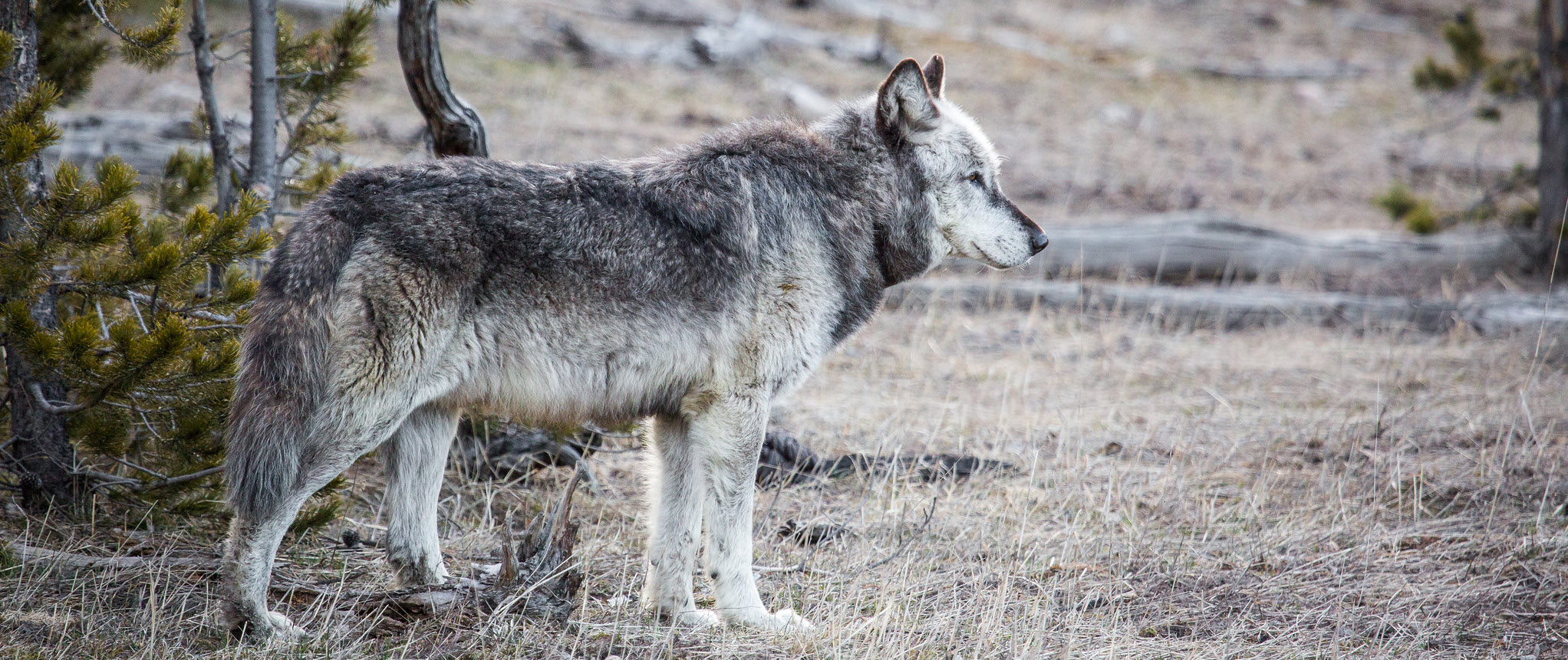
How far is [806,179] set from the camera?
430 centimetres

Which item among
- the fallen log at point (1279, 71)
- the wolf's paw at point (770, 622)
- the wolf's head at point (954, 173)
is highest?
the fallen log at point (1279, 71)

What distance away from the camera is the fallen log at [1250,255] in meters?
10.7

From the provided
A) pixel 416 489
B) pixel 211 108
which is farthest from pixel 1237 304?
pixel 211 108

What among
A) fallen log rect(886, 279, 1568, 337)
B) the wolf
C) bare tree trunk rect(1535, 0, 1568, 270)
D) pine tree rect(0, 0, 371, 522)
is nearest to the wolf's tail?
the wolf

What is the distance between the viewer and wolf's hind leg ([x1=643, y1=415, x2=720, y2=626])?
4.20 m

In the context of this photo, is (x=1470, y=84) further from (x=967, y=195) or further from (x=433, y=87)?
(x=433, y=87)

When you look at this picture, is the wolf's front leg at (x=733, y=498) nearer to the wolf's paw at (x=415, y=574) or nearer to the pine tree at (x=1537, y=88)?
the wolf's paw at (x=415, y=574)

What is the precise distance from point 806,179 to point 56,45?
3885mm

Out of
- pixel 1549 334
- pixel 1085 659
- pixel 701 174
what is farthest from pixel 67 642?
pixel 1549 334

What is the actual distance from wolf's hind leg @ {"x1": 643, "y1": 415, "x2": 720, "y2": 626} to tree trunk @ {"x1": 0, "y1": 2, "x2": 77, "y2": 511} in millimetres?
2417

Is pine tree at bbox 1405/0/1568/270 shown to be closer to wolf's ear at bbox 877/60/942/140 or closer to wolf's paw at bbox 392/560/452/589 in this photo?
wolf's ear at bbox 877/60/942/140

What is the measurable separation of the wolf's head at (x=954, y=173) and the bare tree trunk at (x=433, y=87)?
2.34m

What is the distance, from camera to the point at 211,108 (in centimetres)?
498

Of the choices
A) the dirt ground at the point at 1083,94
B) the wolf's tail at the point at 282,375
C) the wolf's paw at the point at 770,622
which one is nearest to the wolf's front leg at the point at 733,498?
the wolf's paw at the point at 770,622
